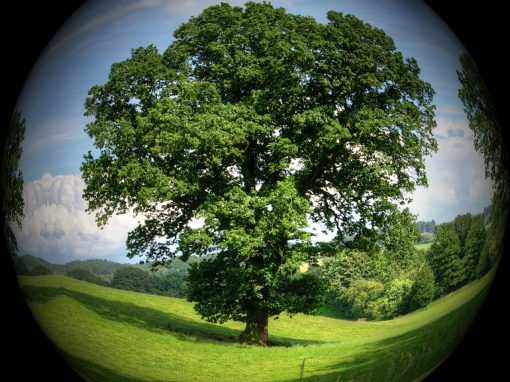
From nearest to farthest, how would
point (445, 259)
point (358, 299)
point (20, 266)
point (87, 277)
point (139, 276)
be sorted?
point (358, 299), point (139, 276), point (87, 277), point (445, 259), point (20, 266)

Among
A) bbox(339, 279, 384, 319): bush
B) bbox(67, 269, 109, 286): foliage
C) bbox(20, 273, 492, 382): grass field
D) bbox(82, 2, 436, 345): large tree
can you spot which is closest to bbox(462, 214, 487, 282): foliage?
bbox(20, 273, 492, 382): grass field

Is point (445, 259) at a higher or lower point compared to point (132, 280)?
higher

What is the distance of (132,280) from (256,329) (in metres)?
2.88

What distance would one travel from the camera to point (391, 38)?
15.9 metres

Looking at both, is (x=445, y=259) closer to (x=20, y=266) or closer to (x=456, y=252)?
(x=456, y=252)

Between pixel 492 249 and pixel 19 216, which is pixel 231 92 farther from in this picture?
pixel 492 249

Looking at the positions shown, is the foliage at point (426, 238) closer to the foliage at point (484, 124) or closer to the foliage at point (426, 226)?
the foliage at point (426, 226)

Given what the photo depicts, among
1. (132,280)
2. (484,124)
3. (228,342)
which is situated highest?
(484,124)

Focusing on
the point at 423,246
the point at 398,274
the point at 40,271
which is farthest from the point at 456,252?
the point at 40,271

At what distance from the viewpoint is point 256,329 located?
15727 mm

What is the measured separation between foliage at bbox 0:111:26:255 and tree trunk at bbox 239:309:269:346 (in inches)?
244

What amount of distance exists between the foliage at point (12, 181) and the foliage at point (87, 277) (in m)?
2.40

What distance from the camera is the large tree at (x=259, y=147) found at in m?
15.3

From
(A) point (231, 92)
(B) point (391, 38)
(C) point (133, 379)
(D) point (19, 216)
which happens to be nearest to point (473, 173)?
(B) point (391, 38)
